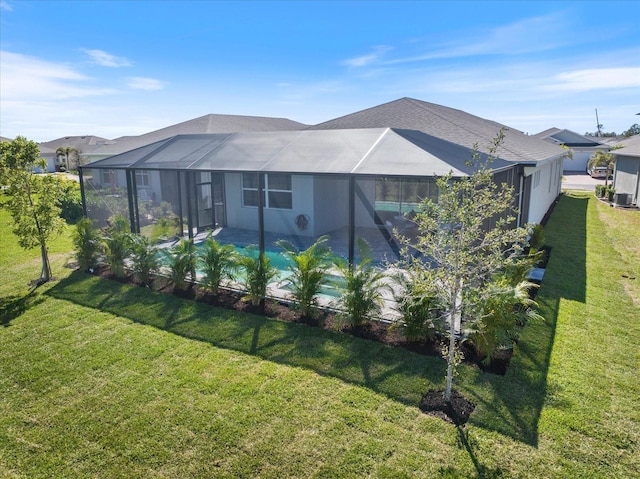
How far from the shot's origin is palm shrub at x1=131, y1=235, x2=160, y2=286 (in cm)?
925

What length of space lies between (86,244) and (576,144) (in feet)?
154

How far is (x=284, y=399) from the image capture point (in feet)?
17.2

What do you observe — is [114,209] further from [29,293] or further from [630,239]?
[630,239]

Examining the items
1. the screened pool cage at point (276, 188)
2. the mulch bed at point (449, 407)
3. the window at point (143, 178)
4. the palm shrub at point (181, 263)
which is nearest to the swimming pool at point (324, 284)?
the screened pool cage at point (276, 188)

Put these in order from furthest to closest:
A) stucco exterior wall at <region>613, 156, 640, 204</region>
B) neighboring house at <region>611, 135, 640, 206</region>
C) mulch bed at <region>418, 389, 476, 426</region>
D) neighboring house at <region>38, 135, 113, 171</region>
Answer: neighboring house at <region>38, 135, 113, 171</region>
stucco exterior wall at <region>613, 156, 640, 204</region>
neighboring house at <region>611, 135, 640, 206</region>
mulch bed at <region>418, 389, 476, 426</region>

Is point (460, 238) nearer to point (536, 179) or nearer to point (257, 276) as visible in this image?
point (257, 276)

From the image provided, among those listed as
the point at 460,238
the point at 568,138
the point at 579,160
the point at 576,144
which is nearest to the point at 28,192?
the point at 460,238

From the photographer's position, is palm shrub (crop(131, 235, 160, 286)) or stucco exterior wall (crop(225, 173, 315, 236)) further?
stucco exterior wall (crop(225, 173, 315, 236))

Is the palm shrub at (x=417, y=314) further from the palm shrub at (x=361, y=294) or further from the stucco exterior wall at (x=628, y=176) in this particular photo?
the stucco exterior wall at (x=628, y=176)

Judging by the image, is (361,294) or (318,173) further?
(318,173)

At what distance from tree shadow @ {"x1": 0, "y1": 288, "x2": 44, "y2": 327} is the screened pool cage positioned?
2.66 metres

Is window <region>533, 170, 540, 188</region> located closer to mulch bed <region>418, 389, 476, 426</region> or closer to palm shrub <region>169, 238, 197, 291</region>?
mulch bed <region>418, 389, 476, 426</region>

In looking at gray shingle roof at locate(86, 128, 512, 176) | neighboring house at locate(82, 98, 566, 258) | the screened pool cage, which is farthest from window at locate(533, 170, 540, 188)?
Answer: gray shingle roof at locate(86, 128, 512, 176)

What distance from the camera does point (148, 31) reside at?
14383 mm
